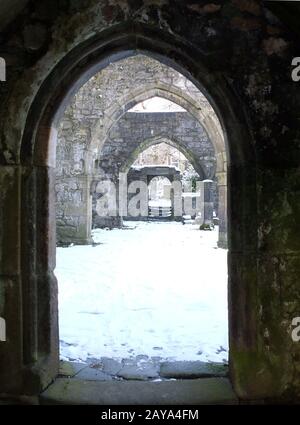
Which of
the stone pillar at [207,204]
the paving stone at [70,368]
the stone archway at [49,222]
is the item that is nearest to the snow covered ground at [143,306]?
the paving stone at [70,368]

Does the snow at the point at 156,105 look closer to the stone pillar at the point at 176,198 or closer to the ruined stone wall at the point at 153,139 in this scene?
the ruined stone wall at the point at 153,139

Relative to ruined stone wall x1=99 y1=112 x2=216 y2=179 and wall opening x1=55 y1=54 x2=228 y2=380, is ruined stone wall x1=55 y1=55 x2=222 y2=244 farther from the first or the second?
ruined stone wall x1=99 y1=112 x2=216 y2=179

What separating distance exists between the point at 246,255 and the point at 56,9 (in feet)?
5.74

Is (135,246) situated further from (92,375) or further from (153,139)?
(153,139)

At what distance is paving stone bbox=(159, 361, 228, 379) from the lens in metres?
2.46

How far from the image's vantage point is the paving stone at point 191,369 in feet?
8.07

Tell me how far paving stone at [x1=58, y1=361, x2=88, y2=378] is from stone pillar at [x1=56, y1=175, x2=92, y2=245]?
6.52 meters

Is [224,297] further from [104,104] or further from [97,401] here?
[104,104]

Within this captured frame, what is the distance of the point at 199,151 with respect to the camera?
611 inches

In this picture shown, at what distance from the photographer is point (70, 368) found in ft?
8.29
